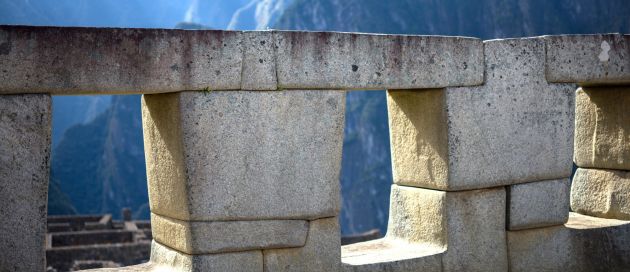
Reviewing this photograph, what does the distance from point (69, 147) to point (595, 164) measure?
93.0 meters

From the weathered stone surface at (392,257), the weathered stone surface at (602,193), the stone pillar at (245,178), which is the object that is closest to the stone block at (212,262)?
the stone pillar at (245,178)

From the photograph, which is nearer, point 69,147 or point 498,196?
point 498,196

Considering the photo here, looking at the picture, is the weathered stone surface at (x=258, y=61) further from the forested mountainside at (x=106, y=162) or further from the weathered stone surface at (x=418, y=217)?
the forested mountainside at (x=106, y=162)

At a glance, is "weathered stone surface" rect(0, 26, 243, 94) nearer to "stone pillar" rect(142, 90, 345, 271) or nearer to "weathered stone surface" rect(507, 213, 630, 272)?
"stone pillar" rect(142, 90, 345, 271)

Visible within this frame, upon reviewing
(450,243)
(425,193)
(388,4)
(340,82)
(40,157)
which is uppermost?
(388,4)

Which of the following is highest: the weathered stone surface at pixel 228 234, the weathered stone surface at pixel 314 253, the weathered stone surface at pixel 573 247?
the weathered stone surface at pixel 228 234

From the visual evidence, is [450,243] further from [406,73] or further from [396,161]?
[406,73]

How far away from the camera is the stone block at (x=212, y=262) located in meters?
3.90

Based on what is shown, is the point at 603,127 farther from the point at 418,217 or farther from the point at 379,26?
the point at 379,26

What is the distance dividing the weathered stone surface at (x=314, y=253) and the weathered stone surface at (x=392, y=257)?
0.13 m

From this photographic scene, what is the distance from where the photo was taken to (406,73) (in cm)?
433

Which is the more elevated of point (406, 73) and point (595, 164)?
point (406, 73)

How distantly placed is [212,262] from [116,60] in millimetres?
1122

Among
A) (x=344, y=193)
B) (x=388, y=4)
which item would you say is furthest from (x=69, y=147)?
(x=388, y=4)
